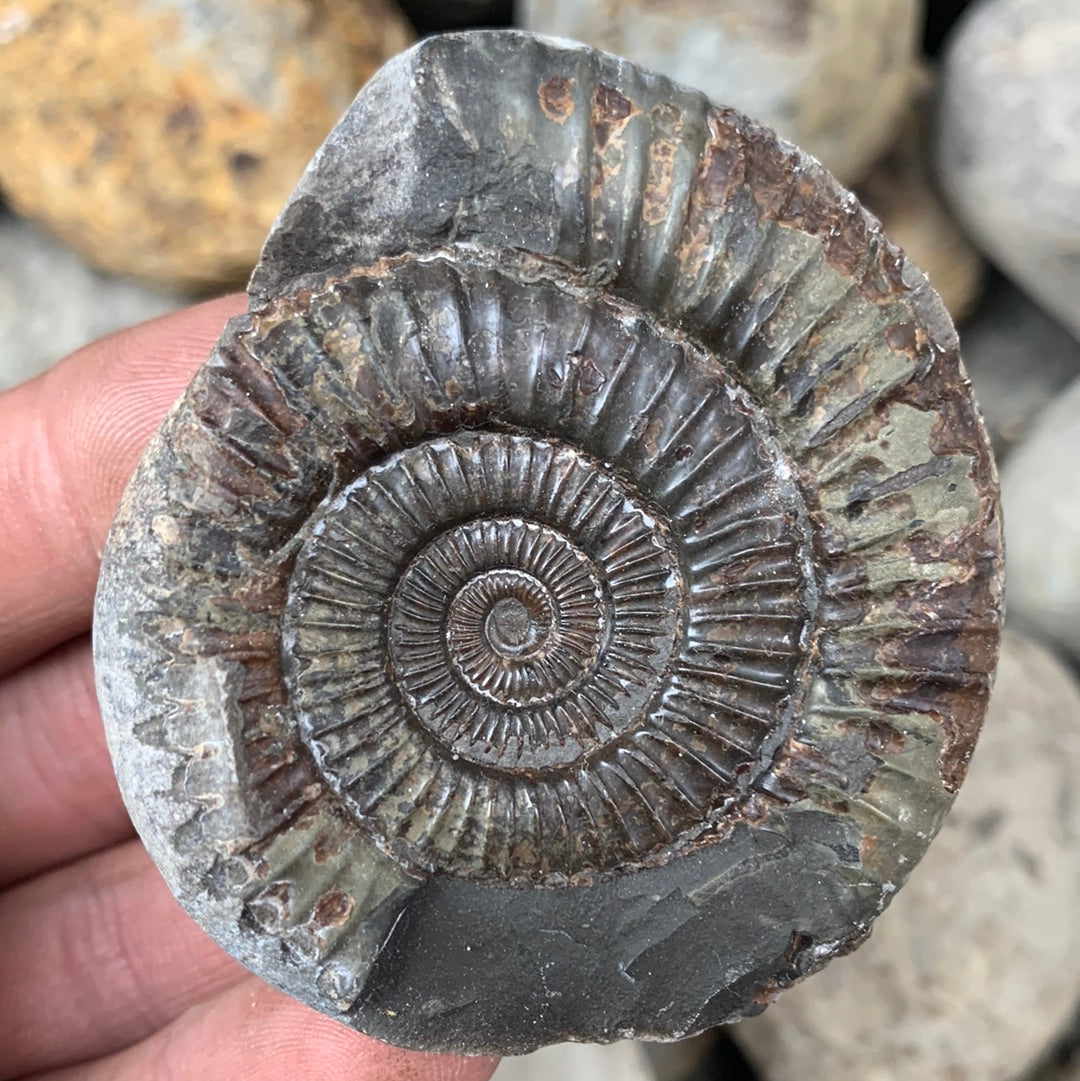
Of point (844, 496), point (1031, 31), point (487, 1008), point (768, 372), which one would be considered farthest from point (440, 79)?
point (1031, 31)

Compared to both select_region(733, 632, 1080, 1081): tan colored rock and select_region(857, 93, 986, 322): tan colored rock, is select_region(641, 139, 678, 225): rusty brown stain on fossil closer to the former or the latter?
select_region(857, 93, 986, 322): tan colored rock

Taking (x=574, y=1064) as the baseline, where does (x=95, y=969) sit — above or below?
below

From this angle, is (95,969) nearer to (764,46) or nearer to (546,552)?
(546,552)

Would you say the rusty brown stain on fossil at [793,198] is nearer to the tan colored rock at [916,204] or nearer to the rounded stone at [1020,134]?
the rounded stone at [1020,134]

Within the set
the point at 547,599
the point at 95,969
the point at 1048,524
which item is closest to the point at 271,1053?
the point at 95,969

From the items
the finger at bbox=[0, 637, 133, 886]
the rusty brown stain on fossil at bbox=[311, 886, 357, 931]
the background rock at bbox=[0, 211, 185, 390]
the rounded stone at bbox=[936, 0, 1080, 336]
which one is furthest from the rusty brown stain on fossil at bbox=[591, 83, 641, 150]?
the finger at bbox=[0, 637, 133, 886]

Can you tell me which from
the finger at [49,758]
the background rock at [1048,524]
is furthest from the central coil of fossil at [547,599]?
the background rock at [1048,524]

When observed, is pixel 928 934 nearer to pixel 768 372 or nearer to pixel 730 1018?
pixel 730 1018
